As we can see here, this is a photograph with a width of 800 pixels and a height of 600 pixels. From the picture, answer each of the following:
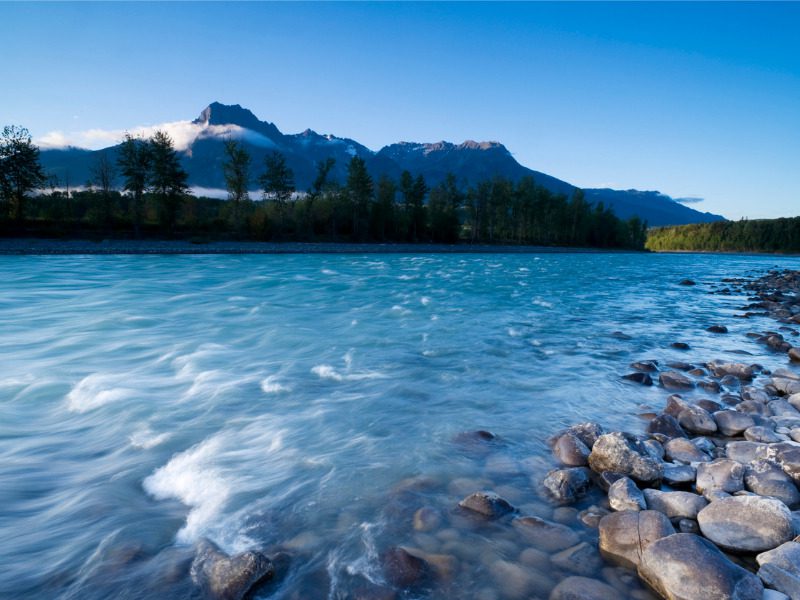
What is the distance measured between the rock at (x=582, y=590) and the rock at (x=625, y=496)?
1.20 meters

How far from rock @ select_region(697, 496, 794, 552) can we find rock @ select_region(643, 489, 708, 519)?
5.0 inches

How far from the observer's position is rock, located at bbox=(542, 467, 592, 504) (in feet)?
16.1

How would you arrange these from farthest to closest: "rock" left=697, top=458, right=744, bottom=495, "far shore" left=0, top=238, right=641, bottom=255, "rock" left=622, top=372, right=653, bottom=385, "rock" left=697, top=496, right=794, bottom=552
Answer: "far shore" left=0, top=238, right=641, bottom=255 → "rock" left=622, top=372, right=653, bottom=385 → "rock" left=697, top=458, right=744, bottom=495 → "rock" left=697, top=496, right=794, bottom=552

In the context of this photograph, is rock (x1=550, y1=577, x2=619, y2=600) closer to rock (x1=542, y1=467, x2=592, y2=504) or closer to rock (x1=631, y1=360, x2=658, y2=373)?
rock (x1=542, y1=467, x2=592, y2=504)

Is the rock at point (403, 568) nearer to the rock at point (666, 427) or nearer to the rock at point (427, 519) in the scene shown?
the rock at point (427, 519)

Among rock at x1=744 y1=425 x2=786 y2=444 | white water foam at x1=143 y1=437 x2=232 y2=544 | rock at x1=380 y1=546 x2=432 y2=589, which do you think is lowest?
white water foam at x1=143 y1=437 x2=232 y2=544

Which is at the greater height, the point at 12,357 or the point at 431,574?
the point at 431,574

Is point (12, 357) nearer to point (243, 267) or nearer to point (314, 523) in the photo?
point (314, 523)

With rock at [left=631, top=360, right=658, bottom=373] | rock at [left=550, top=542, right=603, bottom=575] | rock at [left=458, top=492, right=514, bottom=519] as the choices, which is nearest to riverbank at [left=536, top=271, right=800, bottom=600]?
rock at [left=550, top=542, right=603, bottom=575]

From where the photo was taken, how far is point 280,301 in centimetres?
→ 2161

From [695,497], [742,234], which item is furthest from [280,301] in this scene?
[742,234]

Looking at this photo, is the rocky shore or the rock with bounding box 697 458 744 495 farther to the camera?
the rock with bounding box 697 458 744 495

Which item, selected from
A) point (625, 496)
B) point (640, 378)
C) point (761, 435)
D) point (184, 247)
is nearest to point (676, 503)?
point (625, 496)

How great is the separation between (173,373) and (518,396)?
790 centimetres
